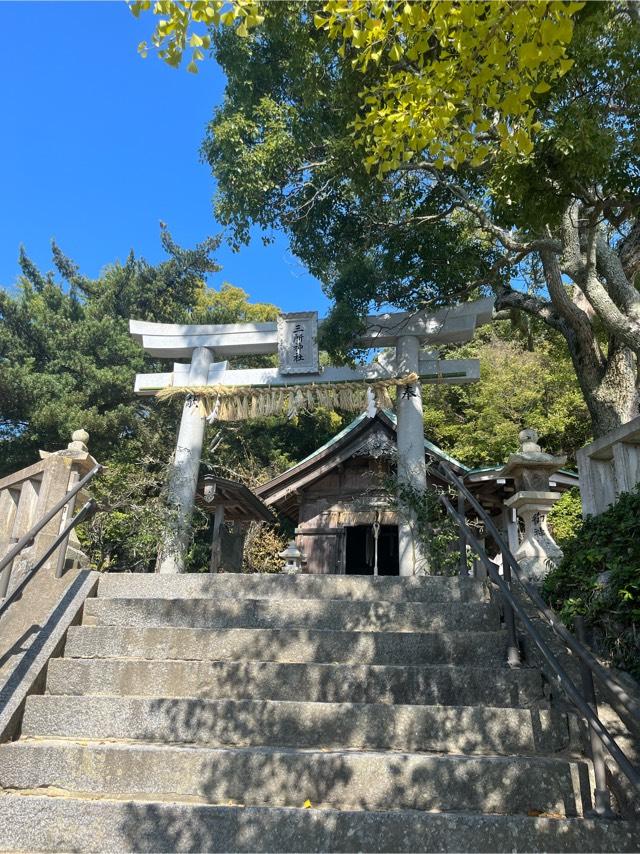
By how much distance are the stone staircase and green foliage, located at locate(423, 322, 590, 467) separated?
1135cm

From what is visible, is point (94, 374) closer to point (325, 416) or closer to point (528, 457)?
point (325, 416)

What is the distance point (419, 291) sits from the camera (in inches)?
366

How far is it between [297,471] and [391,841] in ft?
32.9

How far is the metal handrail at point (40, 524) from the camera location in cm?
360

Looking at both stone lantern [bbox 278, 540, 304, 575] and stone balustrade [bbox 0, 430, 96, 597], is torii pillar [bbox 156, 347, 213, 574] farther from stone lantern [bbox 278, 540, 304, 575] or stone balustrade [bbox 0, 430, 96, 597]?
stone balustrade [bbox 0, 430, 96, 597]

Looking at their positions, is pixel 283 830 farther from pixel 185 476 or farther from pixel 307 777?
pixel 185 476

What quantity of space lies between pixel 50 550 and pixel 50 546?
316 millimetres

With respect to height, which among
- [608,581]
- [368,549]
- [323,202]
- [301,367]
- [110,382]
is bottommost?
[608,581]

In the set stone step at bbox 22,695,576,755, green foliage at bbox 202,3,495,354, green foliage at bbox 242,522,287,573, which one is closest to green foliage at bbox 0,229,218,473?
green foliage at bbox 242,522,287,573

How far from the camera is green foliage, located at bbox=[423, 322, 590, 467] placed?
49.6 ft

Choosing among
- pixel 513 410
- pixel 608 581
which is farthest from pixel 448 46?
pixel 513 410

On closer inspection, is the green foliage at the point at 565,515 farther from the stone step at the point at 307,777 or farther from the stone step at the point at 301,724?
the stone step at the point at 307,777

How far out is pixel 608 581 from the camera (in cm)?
377

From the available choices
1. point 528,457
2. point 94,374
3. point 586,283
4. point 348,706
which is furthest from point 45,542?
point 94,374
